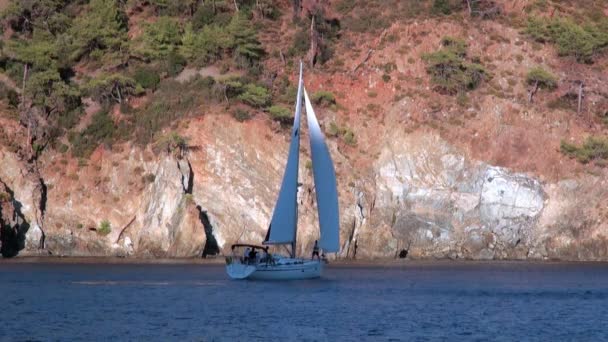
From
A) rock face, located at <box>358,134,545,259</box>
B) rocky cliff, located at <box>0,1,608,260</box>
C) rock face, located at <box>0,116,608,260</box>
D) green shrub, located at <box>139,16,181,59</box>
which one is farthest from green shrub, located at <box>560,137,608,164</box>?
green shrub, located at <box>139,16,181,59</box>

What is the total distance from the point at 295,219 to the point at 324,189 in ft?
7.91

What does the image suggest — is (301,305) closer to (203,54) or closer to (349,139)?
(349,139)

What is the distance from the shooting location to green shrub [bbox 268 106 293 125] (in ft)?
286

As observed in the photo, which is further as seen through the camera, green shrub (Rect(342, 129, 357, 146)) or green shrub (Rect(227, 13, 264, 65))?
green shrub (Rect(227, 13, 264, 65))

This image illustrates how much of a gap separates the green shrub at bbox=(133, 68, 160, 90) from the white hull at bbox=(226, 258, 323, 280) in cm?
3353

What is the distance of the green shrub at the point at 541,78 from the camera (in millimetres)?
90562

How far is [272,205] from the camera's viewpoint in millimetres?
79688

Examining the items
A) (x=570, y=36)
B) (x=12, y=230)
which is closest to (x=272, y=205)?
(x=12, y=230)

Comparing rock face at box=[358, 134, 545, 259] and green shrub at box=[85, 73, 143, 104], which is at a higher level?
green shrub at box=[85, 73, 143, 104]

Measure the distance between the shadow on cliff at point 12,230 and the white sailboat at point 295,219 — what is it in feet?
69.7

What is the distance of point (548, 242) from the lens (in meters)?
81.2

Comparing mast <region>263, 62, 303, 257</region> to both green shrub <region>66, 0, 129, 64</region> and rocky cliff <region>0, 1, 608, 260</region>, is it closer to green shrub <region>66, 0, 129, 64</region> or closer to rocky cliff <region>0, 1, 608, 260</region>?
rocky cliff <region>0, 1, 608, 260</region>

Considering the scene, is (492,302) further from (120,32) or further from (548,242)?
(120,32)

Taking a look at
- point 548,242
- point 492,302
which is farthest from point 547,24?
point 492,302
